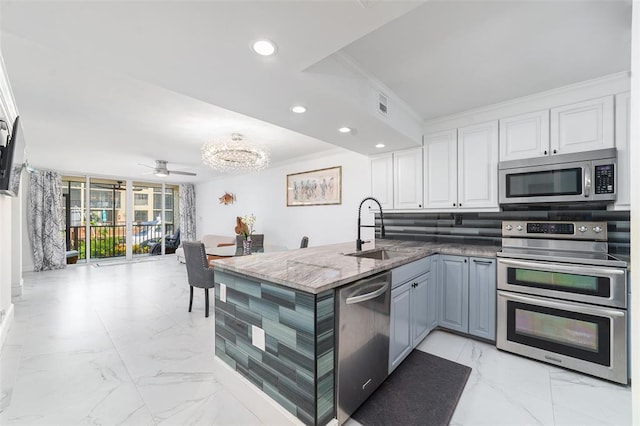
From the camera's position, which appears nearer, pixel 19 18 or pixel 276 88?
pixel 19 18

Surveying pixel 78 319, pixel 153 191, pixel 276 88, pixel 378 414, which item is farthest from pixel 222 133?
pixel 153 191

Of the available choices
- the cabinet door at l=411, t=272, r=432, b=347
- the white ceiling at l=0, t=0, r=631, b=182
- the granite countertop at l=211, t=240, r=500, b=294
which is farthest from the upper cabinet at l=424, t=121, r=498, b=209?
the cabinet door at l=411, t=272, r=432, b=347

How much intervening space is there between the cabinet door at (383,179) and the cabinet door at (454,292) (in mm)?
1054

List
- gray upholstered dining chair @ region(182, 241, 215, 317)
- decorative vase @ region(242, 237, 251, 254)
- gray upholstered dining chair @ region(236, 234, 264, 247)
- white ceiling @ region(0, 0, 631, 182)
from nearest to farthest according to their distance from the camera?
white ceiling @ region(0, 0, 631, 182) < gray upholstered dining chair @ region(182, 241, 215, 317) < decorative vase @ region(242, 237, 251, 254) < gray upholstered dining chair @ region(236, 234, 264, 247)

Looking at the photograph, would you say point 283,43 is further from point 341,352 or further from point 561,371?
point 561,371

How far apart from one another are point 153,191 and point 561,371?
9.22 m

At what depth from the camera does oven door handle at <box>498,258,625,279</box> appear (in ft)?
6.65

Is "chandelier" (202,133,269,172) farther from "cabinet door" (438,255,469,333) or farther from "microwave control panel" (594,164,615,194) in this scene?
"microwave control panel" (594,164,615,194)

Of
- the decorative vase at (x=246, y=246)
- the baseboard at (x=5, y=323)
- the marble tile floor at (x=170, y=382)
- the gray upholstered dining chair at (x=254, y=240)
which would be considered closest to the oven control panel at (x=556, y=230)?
the marble tile floor at (x=170, y=382)

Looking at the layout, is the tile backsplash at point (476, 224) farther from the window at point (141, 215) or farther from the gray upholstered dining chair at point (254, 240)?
the window at point (141, 215)

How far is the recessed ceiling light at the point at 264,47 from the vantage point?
152 centimetres

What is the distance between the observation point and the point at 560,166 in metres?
2.46

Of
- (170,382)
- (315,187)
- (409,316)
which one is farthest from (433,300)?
(315,187)

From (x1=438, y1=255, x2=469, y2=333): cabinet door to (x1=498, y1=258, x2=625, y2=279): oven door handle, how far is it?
1.19 feet
